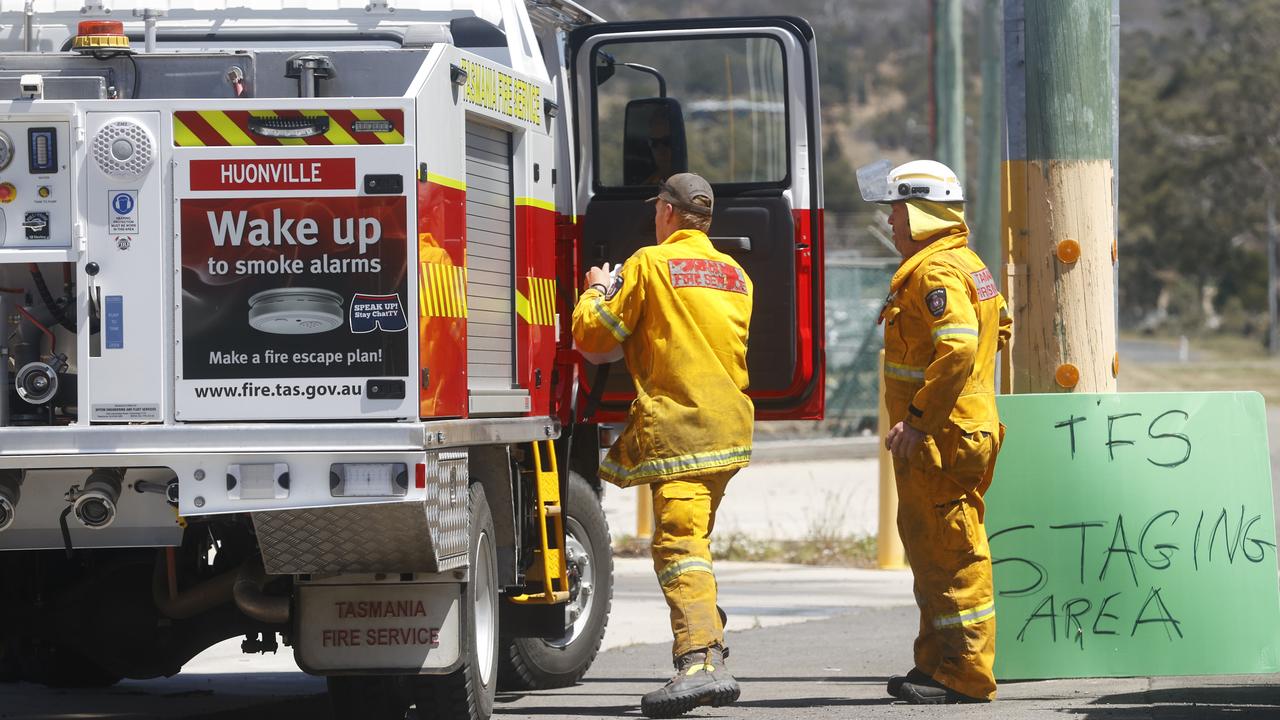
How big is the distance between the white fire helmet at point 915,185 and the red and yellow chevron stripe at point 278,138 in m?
2.26

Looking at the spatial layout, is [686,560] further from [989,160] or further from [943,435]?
[989,160]

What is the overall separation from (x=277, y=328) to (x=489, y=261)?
1.04 metres

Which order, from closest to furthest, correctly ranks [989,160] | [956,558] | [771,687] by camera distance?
1. [956,558]
2. [771,687]
3. [989,160]

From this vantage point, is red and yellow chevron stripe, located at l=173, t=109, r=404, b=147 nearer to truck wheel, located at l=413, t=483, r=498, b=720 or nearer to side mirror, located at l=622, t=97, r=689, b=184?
truck wheel, located at l=413, t=483, r=498, b=720

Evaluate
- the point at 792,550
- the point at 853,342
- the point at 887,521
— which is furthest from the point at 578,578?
the point at 853,342

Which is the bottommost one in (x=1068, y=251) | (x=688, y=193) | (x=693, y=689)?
(x=693, y=689)

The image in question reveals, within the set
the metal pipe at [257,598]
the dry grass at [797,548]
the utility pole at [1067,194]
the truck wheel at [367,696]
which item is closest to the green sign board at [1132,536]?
the utility pole at [1067,194]

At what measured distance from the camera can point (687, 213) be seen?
23.0ft

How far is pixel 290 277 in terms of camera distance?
5.54 m

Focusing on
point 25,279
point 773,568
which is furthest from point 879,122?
point 25,279

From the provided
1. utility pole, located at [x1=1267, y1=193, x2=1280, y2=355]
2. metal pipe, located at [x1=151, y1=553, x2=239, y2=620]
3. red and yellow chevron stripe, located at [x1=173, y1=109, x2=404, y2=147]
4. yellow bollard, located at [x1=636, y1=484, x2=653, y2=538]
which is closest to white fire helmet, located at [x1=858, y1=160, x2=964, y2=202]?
red and yellow chevron stripe, located at [x1=173, y1=109, x2=404, y2=147]

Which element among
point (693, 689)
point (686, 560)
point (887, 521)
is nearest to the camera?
point (693, 689)

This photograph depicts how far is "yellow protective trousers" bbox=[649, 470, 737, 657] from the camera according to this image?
6.70 meters

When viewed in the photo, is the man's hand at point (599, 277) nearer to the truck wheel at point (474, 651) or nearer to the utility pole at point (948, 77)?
the truck wheel at point (474, 651)
